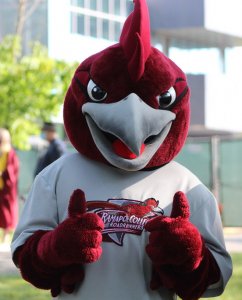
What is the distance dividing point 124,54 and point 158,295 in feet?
3.65

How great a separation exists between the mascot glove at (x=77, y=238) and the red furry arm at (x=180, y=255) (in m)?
0.24

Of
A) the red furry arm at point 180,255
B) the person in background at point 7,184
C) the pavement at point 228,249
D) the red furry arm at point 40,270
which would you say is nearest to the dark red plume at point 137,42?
the red furry arm at point 180,255

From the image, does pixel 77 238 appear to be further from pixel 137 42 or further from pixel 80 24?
pixel 80 24

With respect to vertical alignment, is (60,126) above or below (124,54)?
below

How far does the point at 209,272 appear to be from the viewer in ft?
8.00

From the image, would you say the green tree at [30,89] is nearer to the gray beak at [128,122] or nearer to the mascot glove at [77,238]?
the gray beak at [128,122]

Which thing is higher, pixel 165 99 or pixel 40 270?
pixel 165 99

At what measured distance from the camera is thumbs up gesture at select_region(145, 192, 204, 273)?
2.26m

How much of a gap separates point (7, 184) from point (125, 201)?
639cm

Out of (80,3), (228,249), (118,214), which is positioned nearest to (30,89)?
(228,249)

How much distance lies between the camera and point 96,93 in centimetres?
256

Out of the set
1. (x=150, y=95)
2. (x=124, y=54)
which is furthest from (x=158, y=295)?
(x=124, y=54)

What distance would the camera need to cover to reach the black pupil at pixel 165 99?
102 inches

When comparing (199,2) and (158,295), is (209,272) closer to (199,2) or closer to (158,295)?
(158,295)
